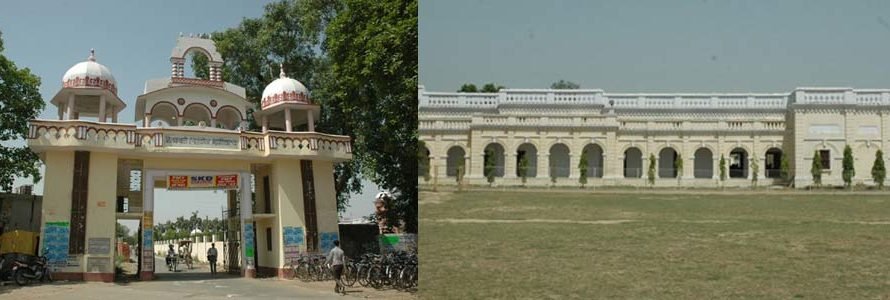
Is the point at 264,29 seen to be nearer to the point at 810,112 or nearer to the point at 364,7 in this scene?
the point at 364,7

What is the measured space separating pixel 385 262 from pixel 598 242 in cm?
310

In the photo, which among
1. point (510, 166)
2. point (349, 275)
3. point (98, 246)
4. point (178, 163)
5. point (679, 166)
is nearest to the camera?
point (349, 275)

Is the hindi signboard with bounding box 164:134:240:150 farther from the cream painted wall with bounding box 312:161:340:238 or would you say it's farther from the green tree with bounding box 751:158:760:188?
the green tree with bounding box 751:158:760:188

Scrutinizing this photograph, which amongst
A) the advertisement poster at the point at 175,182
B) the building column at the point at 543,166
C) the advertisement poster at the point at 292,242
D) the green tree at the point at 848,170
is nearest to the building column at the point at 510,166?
the building column at the point at 543,166

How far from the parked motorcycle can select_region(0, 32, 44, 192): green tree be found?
2.05m

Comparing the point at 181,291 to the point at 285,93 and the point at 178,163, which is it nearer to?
the point at 178,163

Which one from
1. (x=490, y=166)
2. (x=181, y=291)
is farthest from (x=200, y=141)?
(x=490, y=166)

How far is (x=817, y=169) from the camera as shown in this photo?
17.1 metres

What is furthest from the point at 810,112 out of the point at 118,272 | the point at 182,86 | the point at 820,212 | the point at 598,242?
the point at 118,272

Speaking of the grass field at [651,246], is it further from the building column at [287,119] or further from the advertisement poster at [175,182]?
the advertisement poster at [175,182]

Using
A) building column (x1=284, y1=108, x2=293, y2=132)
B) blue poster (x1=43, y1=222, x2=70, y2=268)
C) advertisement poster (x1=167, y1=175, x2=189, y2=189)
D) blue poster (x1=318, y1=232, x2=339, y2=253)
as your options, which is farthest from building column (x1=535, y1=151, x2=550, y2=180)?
blue poster (x1=43, y1=222, x2=70, y2=268)

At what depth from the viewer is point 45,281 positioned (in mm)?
10484

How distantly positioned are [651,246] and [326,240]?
189 inches

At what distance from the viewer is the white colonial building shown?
606 inches
